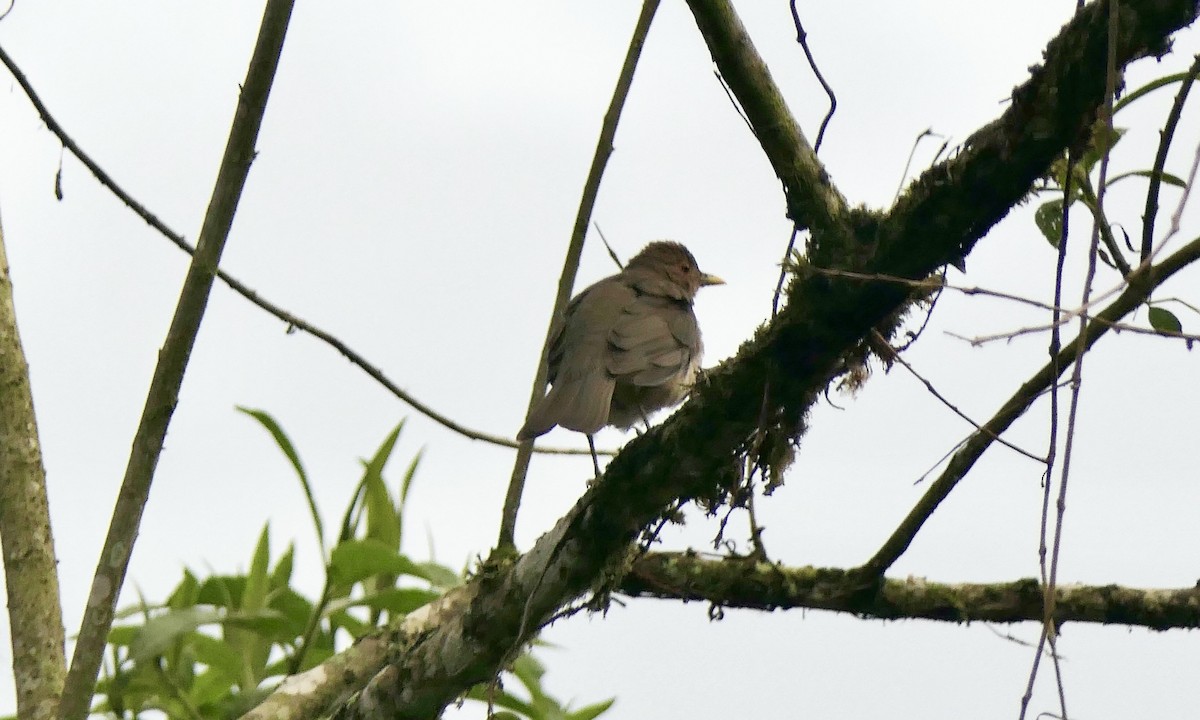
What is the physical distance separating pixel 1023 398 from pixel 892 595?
1.01m

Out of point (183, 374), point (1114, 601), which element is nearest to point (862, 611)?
point (1114, 601)

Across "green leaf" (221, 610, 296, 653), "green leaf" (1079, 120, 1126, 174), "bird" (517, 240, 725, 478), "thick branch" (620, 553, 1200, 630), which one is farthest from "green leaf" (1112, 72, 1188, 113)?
"green leaf" (221, 610, 296, 653)

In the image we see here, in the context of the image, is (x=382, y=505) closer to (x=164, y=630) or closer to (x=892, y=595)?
(x=164, y=630)

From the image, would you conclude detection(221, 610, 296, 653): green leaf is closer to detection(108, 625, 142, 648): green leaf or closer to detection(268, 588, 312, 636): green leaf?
detection(268, 588, 312, 636): green leaf

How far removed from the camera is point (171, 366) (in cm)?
355

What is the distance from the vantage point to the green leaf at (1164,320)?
309cm

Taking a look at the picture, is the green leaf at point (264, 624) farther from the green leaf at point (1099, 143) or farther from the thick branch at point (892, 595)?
the green leaf at point (1099, 143)

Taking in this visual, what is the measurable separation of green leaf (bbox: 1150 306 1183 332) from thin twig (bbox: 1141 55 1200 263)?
1.64 ft

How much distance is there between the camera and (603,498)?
3.33 meters

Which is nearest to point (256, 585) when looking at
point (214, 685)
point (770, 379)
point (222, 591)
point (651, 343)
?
point (222, 591)

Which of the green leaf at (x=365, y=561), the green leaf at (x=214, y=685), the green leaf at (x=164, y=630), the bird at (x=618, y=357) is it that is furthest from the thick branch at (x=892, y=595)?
the green leaf at (x=214, y=685)

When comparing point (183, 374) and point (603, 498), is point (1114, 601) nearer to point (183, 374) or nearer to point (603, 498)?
point (603, 498)

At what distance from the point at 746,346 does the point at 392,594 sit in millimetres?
1898

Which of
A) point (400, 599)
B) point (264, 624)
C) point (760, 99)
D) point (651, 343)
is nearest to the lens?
point (760, 99)
